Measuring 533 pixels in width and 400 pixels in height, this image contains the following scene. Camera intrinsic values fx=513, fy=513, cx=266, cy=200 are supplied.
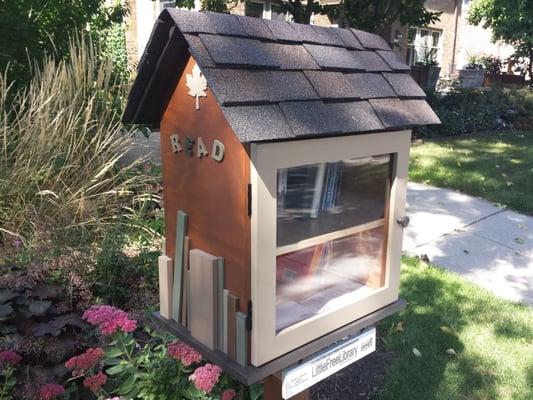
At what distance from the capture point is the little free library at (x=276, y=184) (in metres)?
1.39

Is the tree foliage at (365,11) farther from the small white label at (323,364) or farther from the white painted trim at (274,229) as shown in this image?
the small white label at (323,364)

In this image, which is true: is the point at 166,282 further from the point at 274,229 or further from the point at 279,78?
the point at 279,78

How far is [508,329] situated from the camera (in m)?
3.15

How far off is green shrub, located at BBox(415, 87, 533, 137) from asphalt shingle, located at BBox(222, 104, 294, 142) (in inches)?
343

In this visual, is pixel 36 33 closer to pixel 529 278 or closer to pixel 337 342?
pixel 337 342

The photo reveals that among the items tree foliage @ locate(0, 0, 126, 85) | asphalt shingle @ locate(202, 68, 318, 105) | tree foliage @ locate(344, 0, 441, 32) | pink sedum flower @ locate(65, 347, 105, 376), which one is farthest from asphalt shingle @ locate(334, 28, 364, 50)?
tree foliage @ locate(344, 0, 441, 32)

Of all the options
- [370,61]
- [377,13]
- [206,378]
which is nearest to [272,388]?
[206,378]

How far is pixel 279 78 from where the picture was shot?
57.1 inches

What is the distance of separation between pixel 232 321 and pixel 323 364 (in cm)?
37

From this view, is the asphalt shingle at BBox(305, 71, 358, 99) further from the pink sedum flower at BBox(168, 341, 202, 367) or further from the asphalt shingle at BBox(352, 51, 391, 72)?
the pink sedum flower at BBox(168, 341, 202, 367)

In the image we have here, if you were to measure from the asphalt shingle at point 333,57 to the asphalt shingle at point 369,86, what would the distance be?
1.5 inches

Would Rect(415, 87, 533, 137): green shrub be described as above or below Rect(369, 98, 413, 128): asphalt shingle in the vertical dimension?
below

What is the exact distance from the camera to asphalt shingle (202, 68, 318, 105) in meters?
1.30

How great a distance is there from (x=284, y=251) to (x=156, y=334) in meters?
0.99
